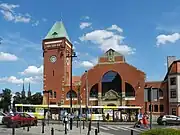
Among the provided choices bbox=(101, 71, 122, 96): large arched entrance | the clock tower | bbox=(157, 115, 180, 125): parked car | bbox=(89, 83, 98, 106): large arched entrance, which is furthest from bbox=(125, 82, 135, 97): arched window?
bbox=(157, 115, 180, 125): parked car

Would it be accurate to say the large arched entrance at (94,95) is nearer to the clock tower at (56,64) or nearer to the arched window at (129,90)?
the clock tower at (56,64)

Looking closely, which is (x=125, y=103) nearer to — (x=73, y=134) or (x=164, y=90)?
(x=164, y=90)

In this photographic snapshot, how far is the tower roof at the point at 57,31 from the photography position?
91125 mm

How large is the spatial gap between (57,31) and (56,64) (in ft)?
33.9

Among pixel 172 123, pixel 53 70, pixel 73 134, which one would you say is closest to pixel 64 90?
pixel 53 70

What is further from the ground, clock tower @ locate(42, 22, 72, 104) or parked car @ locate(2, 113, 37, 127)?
clock tower @ locate(42, 22, 72, 104)

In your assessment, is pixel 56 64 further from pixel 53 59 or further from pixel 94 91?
pixel 94 91

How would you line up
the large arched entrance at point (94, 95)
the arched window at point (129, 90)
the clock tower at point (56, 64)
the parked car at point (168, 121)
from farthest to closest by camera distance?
the clock tower at point (56, 64), the large arched entrance at point (94, 95), the arched window at point (129, 90), the parked car at point (168, 121)

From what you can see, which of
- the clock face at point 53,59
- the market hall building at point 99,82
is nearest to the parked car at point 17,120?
the market hall building at point 99,82

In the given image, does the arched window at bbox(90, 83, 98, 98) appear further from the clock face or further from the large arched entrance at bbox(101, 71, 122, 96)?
the clock face

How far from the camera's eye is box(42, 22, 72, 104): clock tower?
8488 centimetres

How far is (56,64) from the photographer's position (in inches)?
3418

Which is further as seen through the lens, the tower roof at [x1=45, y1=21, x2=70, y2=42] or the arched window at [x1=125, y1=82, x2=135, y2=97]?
the tower roof at [x1=45, y1=21, x2=70, y2=42]

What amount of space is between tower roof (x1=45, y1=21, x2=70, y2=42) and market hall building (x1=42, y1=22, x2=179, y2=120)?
75.6 inches
